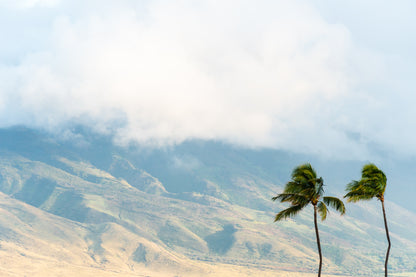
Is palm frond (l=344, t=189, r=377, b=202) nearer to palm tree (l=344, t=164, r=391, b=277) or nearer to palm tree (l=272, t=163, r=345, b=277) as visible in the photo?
palm tree (l=344, t=164, r=391, b=277)

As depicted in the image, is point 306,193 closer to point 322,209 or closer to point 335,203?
point 322,209

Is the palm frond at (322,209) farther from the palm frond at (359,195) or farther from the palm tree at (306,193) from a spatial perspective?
the palm frond at (359,195)

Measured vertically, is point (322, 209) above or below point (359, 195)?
below

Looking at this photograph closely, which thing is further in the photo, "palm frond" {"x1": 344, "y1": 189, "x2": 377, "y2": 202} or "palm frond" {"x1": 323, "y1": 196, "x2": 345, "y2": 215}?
"palm frond" {"x1": 344, "y1": 189, "x2": 377, "y2": 202}

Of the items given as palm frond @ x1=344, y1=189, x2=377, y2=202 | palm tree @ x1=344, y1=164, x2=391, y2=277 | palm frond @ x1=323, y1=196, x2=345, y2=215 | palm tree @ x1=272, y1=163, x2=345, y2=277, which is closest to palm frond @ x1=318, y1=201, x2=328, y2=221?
palm tree @ x1=272, y1=163, x2=345, y2=277

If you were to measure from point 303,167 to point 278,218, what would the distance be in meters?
7.16

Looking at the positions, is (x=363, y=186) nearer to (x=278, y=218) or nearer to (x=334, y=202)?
(x=334, y=202)

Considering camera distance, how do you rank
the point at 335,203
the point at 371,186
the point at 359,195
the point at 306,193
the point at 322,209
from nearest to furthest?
the point at 335,203 < the point at 322,209 < the point at 306,193 < the point at 371,186 < the point at 359,195

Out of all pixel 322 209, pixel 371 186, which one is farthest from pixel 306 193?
pixel 371 186

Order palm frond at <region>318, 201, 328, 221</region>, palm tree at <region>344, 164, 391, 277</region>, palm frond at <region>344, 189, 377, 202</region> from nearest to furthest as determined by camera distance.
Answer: palm frond at <region>318, 201, 328, 221</region>
palm tree at <region>344, 164, 391, 277</region>
palm frond at <region>344, 189, 377, 202</region>

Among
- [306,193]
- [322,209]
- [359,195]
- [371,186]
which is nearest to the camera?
[322,209]

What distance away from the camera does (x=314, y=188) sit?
6031cm

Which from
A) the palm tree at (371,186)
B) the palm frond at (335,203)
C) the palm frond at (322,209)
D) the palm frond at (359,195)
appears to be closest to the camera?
the palm frond at (335,203)

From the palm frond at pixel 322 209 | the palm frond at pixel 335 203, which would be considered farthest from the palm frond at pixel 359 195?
the palm frond at pixel 322 209
